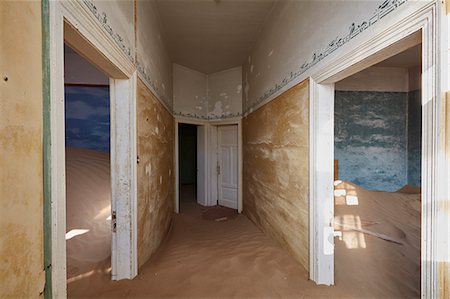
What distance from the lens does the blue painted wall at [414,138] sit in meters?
4.79

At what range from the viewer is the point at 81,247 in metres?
2.52

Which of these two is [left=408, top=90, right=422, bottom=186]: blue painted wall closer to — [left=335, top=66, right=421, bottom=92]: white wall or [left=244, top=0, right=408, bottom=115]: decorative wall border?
[left=335, top=66, right=421, bottom=92]: white wall

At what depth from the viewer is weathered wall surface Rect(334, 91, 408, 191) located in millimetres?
4961

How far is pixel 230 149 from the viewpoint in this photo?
16.9ft

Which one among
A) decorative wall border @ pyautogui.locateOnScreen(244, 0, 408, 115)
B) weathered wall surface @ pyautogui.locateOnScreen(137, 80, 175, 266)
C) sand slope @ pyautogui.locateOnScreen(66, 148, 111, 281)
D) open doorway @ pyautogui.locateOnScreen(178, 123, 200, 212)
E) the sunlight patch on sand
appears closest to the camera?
decorative wall border @ pyautogui.locateOnScreen(244, 0, 408, 115)

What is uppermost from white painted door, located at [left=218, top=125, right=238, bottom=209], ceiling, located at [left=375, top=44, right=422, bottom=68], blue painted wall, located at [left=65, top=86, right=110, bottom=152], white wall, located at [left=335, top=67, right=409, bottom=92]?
ceiling, located at [left=375, top=44, right=422, bottom=68]

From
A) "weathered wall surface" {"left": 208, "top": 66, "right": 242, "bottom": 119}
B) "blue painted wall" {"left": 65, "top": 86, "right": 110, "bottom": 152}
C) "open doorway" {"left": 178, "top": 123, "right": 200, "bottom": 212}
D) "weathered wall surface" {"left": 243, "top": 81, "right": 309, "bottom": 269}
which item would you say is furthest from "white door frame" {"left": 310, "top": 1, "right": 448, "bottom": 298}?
"open doorway" {"left": 178, "top": 123, "right": 200, "bottom": 212}

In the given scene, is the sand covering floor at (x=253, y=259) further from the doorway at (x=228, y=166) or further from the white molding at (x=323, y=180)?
the doorway at (x=228, y=166)

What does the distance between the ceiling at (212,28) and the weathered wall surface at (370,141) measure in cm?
280

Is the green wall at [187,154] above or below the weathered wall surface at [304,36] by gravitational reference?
below

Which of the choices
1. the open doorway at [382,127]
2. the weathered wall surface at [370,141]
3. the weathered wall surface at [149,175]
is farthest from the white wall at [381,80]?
the weathered wall surface at [149,175]

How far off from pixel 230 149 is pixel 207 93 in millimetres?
1561

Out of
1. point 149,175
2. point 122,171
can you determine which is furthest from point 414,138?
point 122,171

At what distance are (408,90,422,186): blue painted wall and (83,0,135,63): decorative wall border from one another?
606 centimetres
